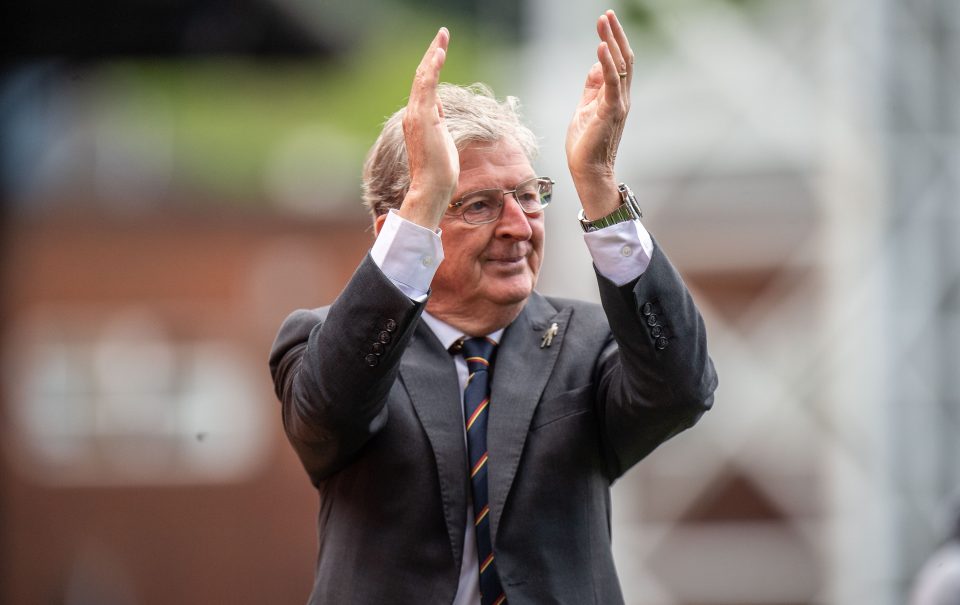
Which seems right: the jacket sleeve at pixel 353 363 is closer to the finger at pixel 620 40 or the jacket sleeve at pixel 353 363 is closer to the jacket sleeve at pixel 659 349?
the jacket sleeve at pixel 659 349

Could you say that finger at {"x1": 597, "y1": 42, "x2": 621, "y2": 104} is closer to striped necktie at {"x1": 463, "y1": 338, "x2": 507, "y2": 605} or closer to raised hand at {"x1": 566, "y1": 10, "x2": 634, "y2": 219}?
raised hand at {"x1": 566, "y1": 10, "x2": 634, "y2": 219}

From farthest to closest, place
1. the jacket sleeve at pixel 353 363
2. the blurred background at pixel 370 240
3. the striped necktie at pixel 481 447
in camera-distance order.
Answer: the blurred background at pixel 370 240 → the striped necktie at pixel 481 447 → the jacket sleeve at pixel 353 363

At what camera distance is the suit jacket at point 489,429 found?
5.24 ft

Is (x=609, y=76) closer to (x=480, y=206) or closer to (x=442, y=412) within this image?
(x=480, y=206)

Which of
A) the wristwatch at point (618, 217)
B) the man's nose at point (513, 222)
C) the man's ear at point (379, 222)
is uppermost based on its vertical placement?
the wristwatch at point (618, 217)

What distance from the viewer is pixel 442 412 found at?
175cm

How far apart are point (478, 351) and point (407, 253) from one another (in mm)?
282

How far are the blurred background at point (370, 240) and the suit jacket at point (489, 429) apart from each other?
2.71 meters

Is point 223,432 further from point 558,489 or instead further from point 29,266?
point 558,489

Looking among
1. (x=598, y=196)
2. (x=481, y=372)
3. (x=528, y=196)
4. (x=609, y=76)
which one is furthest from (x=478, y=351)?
(x=609, y=76)

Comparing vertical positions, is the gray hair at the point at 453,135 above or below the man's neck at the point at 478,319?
above

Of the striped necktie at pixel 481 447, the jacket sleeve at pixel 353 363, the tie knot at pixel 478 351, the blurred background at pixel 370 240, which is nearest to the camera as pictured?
the jacket sleeve at pixel 353 363

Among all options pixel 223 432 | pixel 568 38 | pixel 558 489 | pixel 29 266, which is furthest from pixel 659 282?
pixel 29 266

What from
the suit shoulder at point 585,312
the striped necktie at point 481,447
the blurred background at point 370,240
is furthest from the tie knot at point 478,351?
the blurred background at point 370,240
